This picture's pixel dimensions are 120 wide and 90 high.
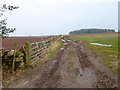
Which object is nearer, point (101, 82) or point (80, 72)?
point (101, 82)

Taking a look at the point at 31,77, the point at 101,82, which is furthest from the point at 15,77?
the point at 101,82

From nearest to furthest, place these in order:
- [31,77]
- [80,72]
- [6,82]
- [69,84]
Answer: [69,84] → [6,82] → [31,77] → [80,72]

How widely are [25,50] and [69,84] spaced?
5655mm

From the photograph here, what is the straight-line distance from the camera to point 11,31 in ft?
42.4

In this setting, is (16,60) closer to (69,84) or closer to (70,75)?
(70,75)

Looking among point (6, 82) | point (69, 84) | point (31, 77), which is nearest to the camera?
point (69, 84)

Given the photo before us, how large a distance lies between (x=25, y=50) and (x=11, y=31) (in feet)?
9.59

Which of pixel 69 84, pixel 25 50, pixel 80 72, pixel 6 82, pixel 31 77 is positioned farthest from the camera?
pixel 25 50

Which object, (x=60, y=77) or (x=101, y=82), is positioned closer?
(x=101, y=82)

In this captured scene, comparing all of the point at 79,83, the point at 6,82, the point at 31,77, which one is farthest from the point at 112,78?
the point at 6,82

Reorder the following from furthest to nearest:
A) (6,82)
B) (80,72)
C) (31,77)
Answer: (80,72), (31,77), (6,82)

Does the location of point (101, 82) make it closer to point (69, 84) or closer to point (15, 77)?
point (69, 84)

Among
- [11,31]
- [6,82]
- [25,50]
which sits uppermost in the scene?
[11,31]

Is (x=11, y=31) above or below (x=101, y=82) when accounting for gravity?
above
